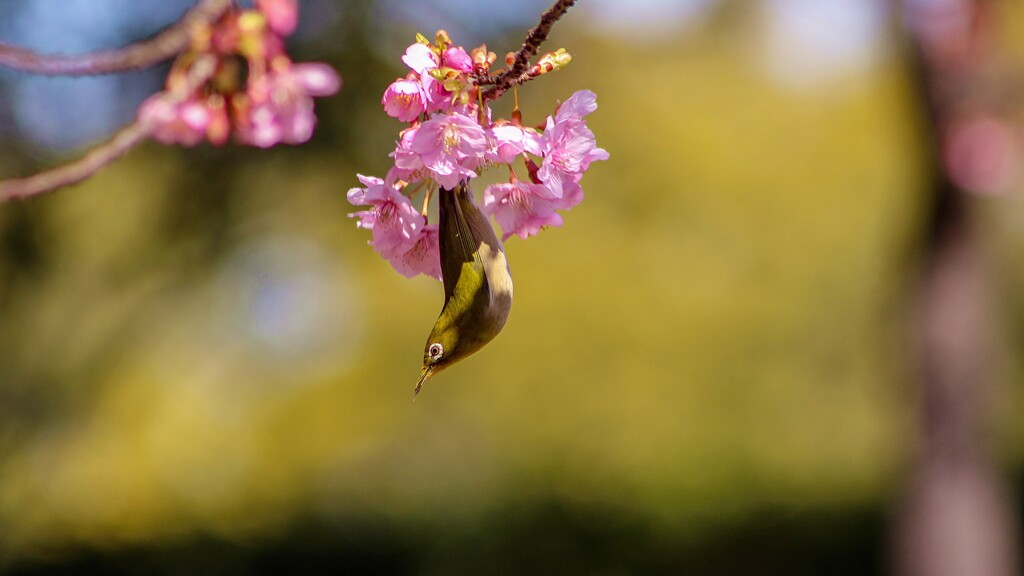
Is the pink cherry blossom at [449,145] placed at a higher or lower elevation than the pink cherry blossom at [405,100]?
lower

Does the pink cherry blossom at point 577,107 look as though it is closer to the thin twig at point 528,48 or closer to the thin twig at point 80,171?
the thin twig at point 528,48

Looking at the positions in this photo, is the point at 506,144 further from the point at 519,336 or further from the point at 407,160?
the point at 519,336

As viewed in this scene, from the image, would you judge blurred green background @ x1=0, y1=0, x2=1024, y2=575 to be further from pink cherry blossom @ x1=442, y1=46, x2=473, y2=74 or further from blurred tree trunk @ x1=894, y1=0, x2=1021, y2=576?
pink cherry blossom @ x1=442, y1=46, x2=473, y2=74

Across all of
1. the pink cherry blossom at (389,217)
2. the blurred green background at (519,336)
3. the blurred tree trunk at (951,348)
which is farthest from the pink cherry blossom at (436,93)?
the blurred tree trunk at (951,348)

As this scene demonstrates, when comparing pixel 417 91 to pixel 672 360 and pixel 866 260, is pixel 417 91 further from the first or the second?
pixel 866 260

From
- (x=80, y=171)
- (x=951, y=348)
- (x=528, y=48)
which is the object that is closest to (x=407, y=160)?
(x=528, y=48)

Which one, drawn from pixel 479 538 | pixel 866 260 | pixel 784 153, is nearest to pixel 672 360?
pixel 866 260

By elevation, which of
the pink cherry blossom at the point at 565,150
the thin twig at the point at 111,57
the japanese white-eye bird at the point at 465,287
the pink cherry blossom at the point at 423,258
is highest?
the thin twig at the point at 111,57

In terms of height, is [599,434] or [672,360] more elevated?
[672,360]
